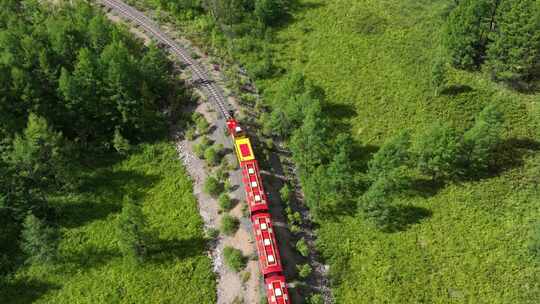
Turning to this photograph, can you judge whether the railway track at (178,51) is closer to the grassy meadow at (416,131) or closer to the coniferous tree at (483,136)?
the grassy meadow at (416,131)

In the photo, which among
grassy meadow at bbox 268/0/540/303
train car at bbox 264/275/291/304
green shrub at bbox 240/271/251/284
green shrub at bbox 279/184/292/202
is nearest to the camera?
train car at bbox 264/275/291/304

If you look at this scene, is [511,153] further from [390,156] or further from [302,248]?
[302,248]

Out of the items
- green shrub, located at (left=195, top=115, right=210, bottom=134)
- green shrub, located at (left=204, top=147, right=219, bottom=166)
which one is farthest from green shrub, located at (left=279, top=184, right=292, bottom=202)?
green shrub, located at (left=195, top=115, right=210, bottom=134)

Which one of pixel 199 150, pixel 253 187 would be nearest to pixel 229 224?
pixel 253 187

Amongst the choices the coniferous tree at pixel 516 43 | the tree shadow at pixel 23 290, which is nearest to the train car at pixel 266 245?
the tree shadow at pixel 23 290

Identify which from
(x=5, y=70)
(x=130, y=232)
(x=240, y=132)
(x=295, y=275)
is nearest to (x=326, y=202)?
(x=295, y=275)

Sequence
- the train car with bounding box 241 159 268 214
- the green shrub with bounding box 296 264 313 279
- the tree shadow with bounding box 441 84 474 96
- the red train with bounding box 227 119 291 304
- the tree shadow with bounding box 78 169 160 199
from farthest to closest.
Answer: the tree shadow with bounding box 441 84 474 96
the tree shadow with bounding box 78 169 160 199
the train car with bounding box 241 159 268 214
the green shrub with bounding box 296 264 313 279
the red train with bounding box 227 119 291 304

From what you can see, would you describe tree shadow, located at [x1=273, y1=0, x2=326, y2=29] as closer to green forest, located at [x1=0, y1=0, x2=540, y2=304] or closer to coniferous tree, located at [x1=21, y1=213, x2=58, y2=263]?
green forest, located at [x1=0, y1=0, x2=540, y2=304]

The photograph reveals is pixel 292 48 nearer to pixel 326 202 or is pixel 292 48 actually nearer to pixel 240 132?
pixel 240 132
